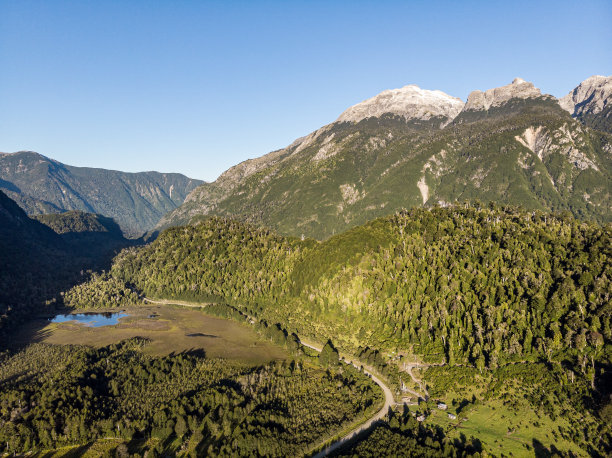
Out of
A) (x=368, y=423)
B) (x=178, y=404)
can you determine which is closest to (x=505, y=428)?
(x=368, y=423)

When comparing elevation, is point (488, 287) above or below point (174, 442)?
above

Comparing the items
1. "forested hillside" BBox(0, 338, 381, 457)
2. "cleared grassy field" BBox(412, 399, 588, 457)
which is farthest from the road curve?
"cleared grassy field" BBox(412, 399, 588, 457)

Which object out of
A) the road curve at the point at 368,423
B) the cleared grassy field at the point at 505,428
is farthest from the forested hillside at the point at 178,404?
the cleared grassy field at the point at 505,428

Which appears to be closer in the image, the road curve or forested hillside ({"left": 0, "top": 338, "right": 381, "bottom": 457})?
the road curve

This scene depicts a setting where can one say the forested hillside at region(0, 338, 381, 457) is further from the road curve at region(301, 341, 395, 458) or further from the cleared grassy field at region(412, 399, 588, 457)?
the cleared grassy field at region(412, 399, 588, 457)

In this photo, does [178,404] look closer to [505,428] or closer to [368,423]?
[368,423]

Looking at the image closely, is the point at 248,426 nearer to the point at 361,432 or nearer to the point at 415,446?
the point at 361,432

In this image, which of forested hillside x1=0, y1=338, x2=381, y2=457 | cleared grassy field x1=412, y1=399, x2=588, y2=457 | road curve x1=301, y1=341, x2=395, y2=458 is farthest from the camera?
forested hillside x1=0, y1=338, x2=381, y2=457

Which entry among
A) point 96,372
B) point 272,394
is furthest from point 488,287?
point 96,372

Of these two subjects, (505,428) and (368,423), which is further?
(368,423)

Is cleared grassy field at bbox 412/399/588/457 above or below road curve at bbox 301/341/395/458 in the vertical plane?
below

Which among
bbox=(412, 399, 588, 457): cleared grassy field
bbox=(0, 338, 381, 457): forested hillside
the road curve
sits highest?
bbox=(0, 338, 381, 457): forested hillside
